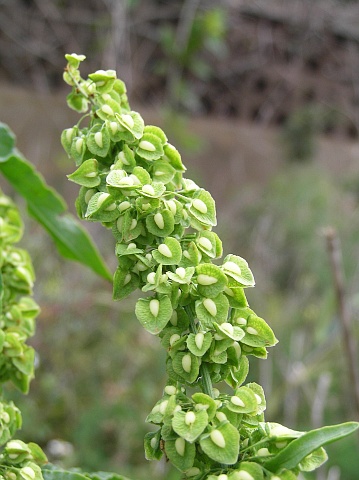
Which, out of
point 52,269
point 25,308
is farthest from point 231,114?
point 25,308

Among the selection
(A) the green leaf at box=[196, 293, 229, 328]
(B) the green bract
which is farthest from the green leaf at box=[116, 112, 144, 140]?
(A) the green leaf at box=[196, 293, 229, 328]

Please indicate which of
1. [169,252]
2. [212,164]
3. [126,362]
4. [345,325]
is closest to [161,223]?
[169,252]

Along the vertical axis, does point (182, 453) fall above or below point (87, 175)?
below

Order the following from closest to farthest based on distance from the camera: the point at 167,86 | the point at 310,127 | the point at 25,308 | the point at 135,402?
the point at 25,308, the point at 135,402, the point at 167,86, the point at 310,127

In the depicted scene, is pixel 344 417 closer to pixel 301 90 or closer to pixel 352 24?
pixel 301 90

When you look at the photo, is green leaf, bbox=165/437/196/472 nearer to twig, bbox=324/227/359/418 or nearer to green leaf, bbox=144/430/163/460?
green leaf, bbox=144/430/163/460

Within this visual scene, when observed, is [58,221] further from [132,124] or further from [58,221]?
[132,124]
